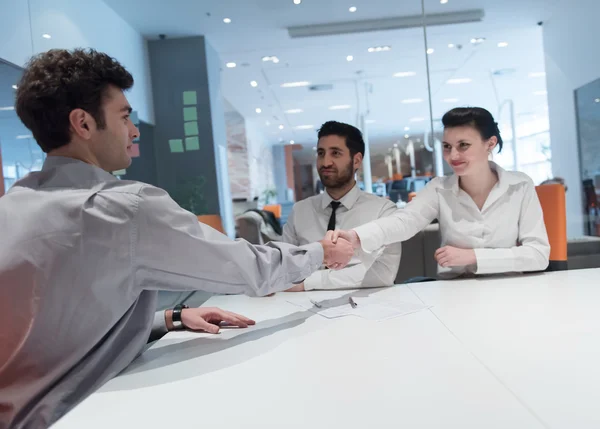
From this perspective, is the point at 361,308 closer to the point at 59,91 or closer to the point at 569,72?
the point at 59,91

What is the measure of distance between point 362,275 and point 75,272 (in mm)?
1281

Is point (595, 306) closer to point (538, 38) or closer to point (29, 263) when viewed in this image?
point (29, 263)

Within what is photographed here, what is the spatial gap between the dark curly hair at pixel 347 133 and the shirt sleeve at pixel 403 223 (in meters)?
0.48

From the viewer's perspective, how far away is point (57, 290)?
0.94m

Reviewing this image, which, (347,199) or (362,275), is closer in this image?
(362,275)

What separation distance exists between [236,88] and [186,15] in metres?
1.62

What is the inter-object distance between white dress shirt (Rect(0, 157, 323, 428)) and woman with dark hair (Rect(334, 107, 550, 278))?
3.13 feet

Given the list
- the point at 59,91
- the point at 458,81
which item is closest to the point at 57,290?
the point at 59,91

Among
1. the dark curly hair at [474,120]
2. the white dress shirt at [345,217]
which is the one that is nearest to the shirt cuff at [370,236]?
the white dress shirt at [345,217]

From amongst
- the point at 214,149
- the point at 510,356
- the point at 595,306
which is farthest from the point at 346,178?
the point at 214,149

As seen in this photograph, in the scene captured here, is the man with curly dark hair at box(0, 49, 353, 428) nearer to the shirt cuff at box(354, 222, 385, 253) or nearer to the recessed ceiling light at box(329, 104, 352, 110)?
the shirt cuff at box(354, 222, 385, 253)

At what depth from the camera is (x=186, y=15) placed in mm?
5469

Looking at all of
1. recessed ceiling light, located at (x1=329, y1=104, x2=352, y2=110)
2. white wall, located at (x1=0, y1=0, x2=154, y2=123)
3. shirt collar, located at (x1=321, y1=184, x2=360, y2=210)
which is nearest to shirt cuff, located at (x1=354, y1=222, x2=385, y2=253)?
shirt collar, located at (x1=321, y1=184, x2=360, y2=210)

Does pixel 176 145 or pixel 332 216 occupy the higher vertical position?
pixel 176 145
